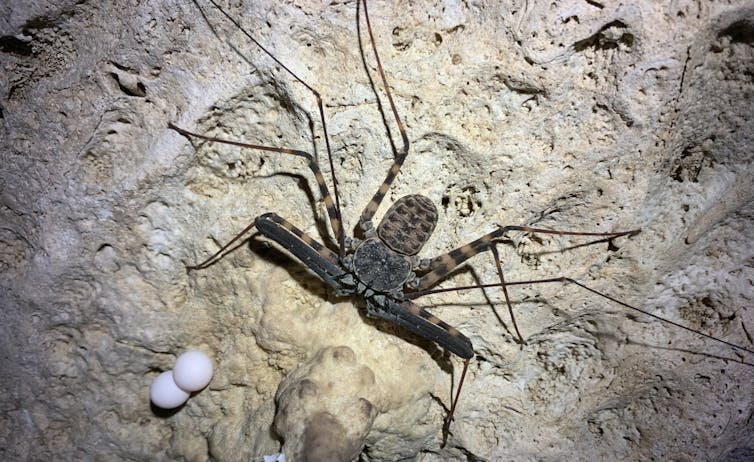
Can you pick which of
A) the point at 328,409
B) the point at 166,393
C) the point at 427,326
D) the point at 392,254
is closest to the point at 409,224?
the point at 392,254

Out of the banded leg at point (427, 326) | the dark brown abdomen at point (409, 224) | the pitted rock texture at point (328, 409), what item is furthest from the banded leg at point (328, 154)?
the pitted rock texture at point (328, 409)

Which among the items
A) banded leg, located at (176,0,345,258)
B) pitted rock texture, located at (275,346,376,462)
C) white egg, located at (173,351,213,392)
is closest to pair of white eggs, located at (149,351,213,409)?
white egg, located at (173,351,213,392)

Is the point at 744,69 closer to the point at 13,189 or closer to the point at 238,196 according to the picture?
the point at 238,196

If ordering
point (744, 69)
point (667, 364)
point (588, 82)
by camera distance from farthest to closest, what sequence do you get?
point (667, 364), point (588, 82), point (744, 69)

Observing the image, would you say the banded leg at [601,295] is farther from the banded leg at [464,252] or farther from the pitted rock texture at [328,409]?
the pitted rock texture at [328,409]

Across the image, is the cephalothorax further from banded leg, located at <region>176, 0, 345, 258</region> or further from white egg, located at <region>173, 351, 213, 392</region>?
white egg, located at <region>173, 351, 213, 392</region>

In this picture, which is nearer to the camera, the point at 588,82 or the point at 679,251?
the point at 588,82

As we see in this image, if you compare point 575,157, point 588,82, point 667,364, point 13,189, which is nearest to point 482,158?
point 575,157

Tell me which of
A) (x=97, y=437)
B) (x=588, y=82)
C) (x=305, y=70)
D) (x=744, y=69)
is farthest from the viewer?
(x=97, y=437)
